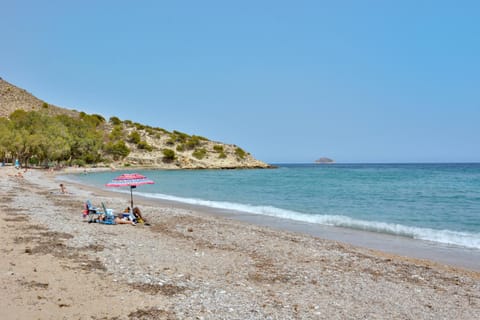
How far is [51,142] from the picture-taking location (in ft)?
230

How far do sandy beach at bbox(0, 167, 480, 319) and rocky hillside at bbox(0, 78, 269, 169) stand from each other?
93298 millimetres

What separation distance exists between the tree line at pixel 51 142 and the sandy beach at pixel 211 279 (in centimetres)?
5983

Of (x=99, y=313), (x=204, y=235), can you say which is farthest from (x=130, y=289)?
(x=204, y=235)

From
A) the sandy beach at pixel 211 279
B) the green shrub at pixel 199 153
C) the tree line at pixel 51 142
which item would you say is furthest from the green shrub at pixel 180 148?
the sandy beach at pixel 211 279

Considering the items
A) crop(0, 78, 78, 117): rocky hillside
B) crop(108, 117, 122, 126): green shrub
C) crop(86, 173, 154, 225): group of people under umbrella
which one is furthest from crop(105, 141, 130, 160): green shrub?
crop(86, 173, 154, 225): group of people under umbrella

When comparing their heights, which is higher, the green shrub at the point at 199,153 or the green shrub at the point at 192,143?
the green shrub at the point at 192,143

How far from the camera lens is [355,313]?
6.08 m

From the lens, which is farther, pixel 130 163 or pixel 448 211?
pixel 130 163

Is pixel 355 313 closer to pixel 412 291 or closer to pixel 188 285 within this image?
pixel 412 291

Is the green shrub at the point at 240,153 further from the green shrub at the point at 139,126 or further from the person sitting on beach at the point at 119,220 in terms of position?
the person sitting on beach at the point at 119,220

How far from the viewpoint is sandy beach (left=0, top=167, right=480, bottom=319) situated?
5.87m

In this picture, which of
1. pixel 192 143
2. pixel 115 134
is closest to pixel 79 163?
pixel 115 134

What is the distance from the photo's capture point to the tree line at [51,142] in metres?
64.6

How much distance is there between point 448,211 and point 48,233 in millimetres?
20359
